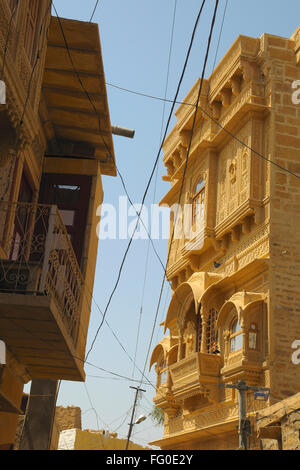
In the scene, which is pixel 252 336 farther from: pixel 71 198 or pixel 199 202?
pixel 71 198

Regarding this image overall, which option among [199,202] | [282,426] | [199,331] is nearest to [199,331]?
[199,331]

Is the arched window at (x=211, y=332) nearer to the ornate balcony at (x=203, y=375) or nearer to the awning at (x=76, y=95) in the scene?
the ornate balcony at (x=203, y=375)

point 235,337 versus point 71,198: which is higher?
point 71,198

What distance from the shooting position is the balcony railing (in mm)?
7020

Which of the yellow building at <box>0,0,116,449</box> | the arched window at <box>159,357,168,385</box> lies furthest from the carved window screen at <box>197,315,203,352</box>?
the yellow building at <box>0,0,116,449</box>

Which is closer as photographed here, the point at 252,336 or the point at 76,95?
the point at 76,95

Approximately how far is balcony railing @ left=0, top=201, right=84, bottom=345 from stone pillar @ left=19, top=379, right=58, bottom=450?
2856 millimetres

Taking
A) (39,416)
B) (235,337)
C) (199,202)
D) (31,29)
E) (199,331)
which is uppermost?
(199,202)

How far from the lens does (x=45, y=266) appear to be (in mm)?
7051

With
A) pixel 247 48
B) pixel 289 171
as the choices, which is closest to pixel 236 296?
pixel 289 171

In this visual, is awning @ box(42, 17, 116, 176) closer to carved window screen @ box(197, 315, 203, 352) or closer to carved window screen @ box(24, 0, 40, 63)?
carved window screen @ box(24, 0, 40, 63)

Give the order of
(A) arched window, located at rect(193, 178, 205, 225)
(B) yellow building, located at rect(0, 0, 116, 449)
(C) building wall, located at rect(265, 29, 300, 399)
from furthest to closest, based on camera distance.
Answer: (A) arched window, located at rect(193, 178, 205, 225)
(C) building wall, located at rect(265, 29, 300, 399)
(B) yellow building, located at rect(0, 0, 116, 449)

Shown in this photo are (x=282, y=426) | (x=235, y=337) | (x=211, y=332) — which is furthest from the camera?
(x=211, y=332)

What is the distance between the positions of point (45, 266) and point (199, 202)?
13.9 m
